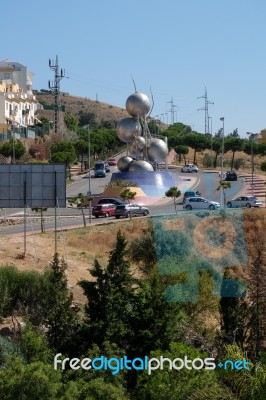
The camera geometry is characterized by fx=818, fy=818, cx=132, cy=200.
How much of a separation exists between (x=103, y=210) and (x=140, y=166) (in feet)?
27.7

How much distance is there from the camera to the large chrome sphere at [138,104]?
4547 cm

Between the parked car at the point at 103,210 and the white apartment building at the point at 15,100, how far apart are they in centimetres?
2293

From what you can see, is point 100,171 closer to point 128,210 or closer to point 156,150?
point 156,150

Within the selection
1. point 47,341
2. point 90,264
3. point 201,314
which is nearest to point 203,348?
point 47,341

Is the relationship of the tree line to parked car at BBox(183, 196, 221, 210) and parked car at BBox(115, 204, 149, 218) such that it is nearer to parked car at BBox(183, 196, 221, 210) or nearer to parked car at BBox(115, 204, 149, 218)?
parked car at BBox(115, 204, 149, 218)

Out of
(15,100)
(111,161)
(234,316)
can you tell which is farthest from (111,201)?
(15,100)

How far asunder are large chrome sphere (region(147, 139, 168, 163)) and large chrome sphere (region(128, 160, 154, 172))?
3.62ft

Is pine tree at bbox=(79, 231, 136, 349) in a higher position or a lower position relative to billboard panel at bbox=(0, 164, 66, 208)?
lower

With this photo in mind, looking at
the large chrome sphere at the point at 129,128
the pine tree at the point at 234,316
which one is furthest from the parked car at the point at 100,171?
the pine tree at the point at 234,316

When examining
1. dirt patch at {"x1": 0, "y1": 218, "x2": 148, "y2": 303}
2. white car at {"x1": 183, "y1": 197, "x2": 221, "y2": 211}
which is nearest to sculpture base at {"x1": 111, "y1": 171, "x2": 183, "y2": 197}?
Answer: white car at {"x1": 183, "y1": 197, "x2": 221, "y2": 211}

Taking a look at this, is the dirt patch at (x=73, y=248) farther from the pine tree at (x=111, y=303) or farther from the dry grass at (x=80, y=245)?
the pine tree at (x=111, y=303)

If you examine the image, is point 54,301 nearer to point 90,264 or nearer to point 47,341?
point 47,341

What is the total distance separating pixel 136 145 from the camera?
45.8m

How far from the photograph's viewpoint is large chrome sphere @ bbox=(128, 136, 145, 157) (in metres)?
45.5
